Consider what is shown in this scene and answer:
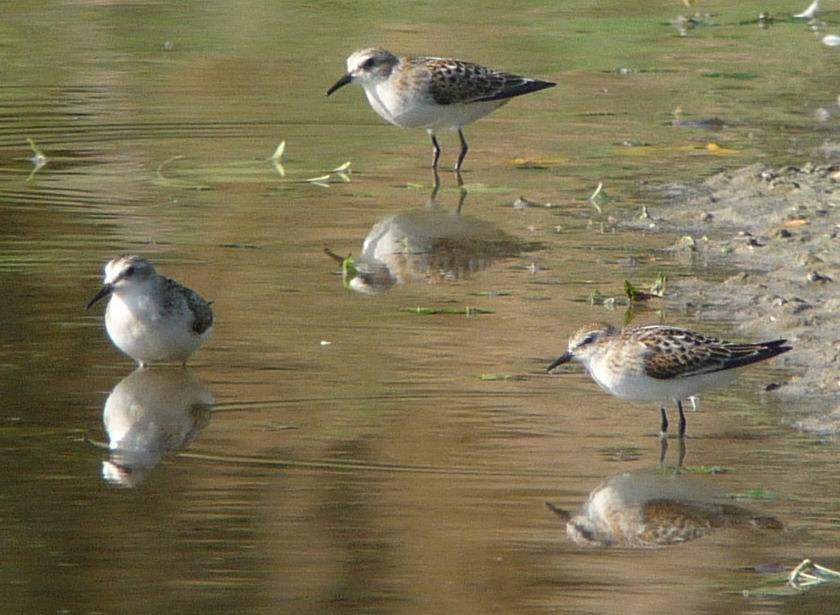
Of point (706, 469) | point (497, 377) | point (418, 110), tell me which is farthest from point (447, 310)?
point (418, 110)

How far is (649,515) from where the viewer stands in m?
8.17

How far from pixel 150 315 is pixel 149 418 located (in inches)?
30.0

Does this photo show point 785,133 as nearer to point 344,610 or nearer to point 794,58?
point 794,58

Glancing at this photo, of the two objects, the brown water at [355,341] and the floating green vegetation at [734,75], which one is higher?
the brown water at [355,341]

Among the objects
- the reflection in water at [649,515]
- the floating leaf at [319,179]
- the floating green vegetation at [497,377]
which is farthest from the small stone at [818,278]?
the floating leaf at [319,179]

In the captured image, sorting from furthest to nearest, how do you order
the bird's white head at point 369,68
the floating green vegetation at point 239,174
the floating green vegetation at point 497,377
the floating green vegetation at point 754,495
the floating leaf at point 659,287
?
the bird's white head at point 369,68 → the floating green vegetation at point 239,174 → the floating leaf at point 659,287 → the floating green vegetation at point 497,377 → the floating green vegetation at point 754,495

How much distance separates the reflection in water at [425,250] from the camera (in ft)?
41.0

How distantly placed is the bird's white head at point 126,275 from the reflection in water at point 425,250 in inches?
73.8

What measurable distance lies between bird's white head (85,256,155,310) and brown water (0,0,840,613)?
1.34 feet

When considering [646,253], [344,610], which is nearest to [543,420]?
[344,610]

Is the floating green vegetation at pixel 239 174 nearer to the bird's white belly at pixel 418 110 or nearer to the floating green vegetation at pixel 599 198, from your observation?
the bird's white belly at pixel 418 110

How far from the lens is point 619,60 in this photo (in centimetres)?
2023

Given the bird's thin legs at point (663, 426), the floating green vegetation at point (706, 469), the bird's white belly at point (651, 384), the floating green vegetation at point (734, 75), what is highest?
the bird's white belly at point (651, 384)

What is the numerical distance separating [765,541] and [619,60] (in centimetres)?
1287
